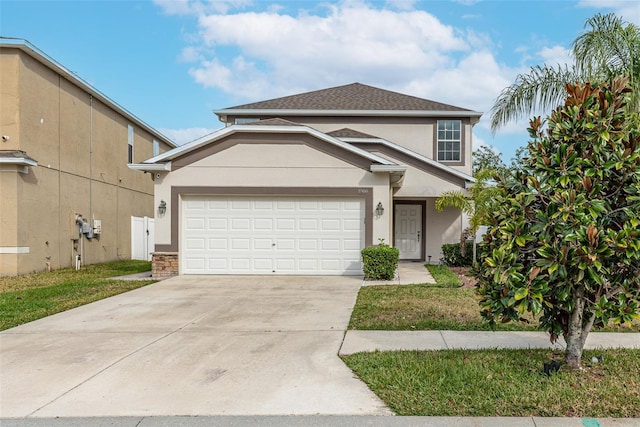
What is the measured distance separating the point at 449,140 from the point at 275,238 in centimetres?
902

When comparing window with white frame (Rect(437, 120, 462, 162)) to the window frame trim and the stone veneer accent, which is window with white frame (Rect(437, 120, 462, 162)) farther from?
the stone veneer accent

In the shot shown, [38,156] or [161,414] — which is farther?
[38,156]

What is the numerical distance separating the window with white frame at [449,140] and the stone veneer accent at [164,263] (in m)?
11.0

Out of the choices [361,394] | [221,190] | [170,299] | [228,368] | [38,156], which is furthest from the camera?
[38,156]

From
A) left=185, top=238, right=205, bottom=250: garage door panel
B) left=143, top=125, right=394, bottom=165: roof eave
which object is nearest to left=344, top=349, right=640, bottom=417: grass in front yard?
left=143, top=125, right=394, bottom=165: roof eave

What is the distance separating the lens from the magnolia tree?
15.9 feet

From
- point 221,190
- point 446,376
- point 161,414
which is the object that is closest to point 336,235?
point 221,190

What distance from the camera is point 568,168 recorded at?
5105 millimetres

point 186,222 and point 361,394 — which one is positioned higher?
point 186,222

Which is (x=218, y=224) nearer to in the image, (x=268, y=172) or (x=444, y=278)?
(x=268, y=172)

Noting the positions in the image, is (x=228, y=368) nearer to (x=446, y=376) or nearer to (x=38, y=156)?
(x=446, y=376)

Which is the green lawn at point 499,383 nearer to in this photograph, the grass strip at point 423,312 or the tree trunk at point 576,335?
the tree trunk at point 576,335

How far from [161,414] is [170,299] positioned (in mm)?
6326

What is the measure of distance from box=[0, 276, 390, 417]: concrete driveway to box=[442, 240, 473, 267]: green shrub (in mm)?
7773
